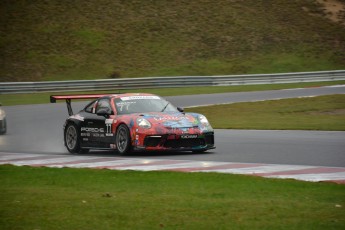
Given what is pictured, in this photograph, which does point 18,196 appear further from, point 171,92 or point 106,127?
point 171,92

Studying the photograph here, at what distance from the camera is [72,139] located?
1845 cm

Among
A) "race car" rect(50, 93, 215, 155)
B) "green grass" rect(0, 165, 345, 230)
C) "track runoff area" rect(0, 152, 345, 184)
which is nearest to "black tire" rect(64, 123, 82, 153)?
"race car" rect(50, 93, 215, 155)

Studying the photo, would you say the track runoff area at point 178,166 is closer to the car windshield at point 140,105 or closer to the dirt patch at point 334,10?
the car windshield at point 140,105

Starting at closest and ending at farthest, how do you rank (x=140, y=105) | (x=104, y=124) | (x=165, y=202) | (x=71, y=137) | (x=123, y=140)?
1. (x=165, y=202)
2. (x=123, y=140)
3. (x=104, y=124)
4. (x=140, y=105)
5. (x=71, y=137)

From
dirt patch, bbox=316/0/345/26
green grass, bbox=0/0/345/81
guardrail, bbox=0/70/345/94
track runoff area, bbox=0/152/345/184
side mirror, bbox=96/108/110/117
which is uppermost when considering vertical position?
dirt patch, bbox=316/0/345/26

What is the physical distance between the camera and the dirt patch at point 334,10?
195 feet

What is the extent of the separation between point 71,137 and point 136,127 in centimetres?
229

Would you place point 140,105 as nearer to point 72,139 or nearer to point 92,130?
point 92,130

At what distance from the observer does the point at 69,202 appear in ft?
31.9

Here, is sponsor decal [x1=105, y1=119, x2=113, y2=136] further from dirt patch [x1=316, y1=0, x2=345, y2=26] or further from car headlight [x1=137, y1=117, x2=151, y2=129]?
dirt patch [x1=316, y1=0, x2=345, y2=26]

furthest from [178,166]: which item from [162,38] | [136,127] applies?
[162,38]

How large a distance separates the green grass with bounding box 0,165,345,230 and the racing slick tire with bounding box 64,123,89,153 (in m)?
5.36

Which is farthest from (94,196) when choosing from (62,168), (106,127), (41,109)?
(41,109)

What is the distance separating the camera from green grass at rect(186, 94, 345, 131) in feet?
76.2
